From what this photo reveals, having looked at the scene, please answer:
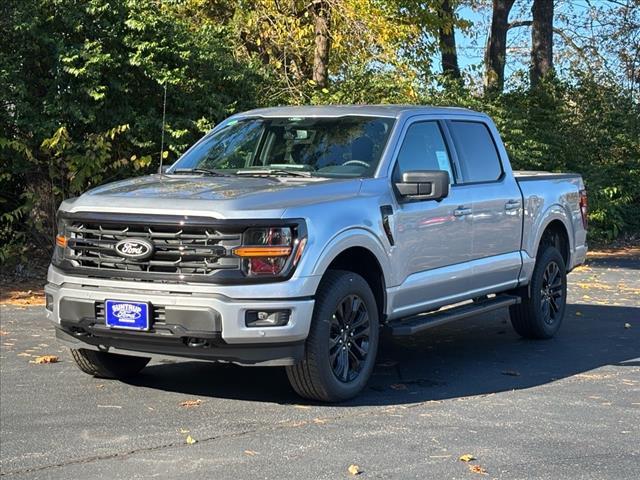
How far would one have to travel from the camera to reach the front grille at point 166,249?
21.6 feet

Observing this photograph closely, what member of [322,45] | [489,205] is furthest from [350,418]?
[322,45]

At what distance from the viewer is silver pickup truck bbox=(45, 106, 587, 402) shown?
6.57 metres

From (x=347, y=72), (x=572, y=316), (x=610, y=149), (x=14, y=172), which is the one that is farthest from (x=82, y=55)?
(x=610, y=149)

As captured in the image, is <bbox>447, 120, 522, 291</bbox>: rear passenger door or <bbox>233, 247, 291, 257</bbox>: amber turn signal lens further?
<bbox>447, 120, 522, 291</bbox>: rear passenger door

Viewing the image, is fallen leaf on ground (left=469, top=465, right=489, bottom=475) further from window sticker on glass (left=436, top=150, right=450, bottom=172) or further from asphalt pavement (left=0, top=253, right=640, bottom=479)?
window sticker on glass (left=436, top=150, right=450, bottom=172)

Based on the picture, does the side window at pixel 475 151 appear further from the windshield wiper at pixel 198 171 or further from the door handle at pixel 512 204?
the windshield wiper at pixel 198 171

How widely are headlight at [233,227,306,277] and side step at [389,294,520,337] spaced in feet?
4.30

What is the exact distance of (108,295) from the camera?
6.75 metres

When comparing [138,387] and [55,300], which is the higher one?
[55,300]

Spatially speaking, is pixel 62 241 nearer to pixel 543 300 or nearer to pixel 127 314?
pixel 127 314

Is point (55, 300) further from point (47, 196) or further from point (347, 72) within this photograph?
point (347, 72)

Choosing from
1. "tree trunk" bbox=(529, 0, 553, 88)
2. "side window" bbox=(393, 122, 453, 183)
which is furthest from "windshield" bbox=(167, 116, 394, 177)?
"tree trunk" bbox=(529, 0, 553, 88)

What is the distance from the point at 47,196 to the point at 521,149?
27.8 feet

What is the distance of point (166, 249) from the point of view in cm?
668
